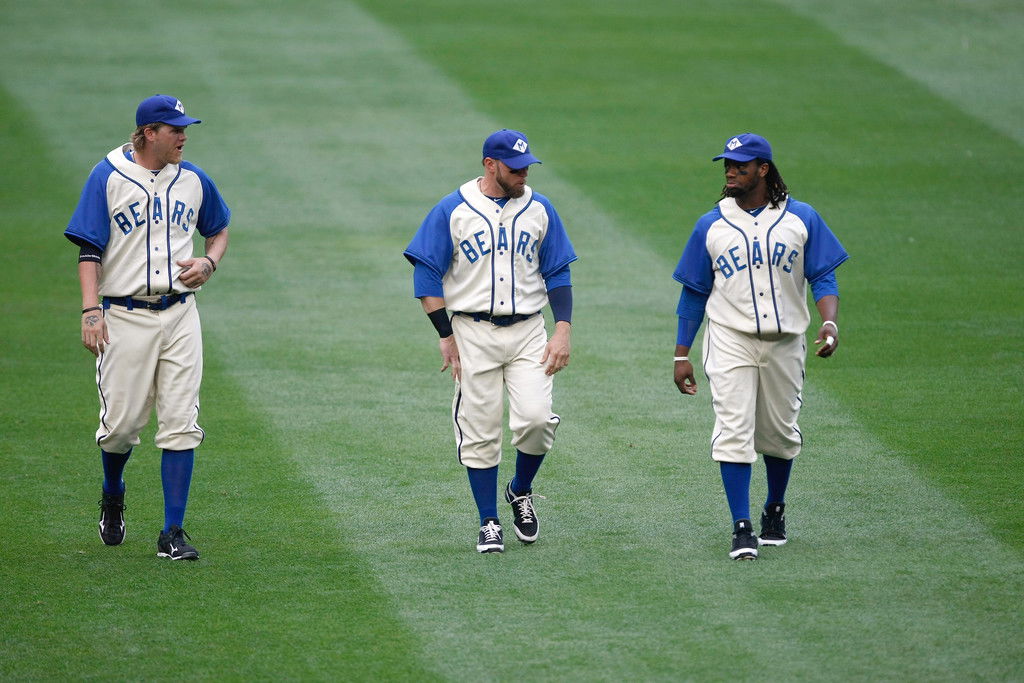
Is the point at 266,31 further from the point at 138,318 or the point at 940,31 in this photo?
the point at 138,318

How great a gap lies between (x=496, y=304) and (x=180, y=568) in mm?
1825

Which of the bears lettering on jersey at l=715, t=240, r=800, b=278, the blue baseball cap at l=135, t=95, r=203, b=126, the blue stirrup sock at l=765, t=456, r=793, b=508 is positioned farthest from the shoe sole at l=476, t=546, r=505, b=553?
the blue baseball cap at l=135, t=95, r=203, b=126

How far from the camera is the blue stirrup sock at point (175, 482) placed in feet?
21.2

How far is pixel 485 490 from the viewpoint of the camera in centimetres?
661

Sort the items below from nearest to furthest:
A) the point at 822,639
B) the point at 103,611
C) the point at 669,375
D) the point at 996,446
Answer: the point at 822,639, the point at 103,611, the point at 996,446, the point at 669,375

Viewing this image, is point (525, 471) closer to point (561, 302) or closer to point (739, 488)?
point (561, 302)

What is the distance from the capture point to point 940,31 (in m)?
20.3

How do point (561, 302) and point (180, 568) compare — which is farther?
point (561, 302)

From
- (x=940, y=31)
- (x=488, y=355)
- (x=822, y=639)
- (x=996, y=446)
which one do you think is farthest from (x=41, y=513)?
(x=940, y=31)

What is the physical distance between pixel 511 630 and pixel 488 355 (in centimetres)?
147

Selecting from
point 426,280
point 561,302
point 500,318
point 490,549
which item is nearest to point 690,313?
point 561,302

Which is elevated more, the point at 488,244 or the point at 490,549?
the point at 488,244

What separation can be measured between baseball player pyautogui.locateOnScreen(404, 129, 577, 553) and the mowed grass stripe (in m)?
0.83

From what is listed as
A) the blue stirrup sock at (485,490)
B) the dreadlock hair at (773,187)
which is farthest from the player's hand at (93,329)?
the dreadlock hair at (773,187)
